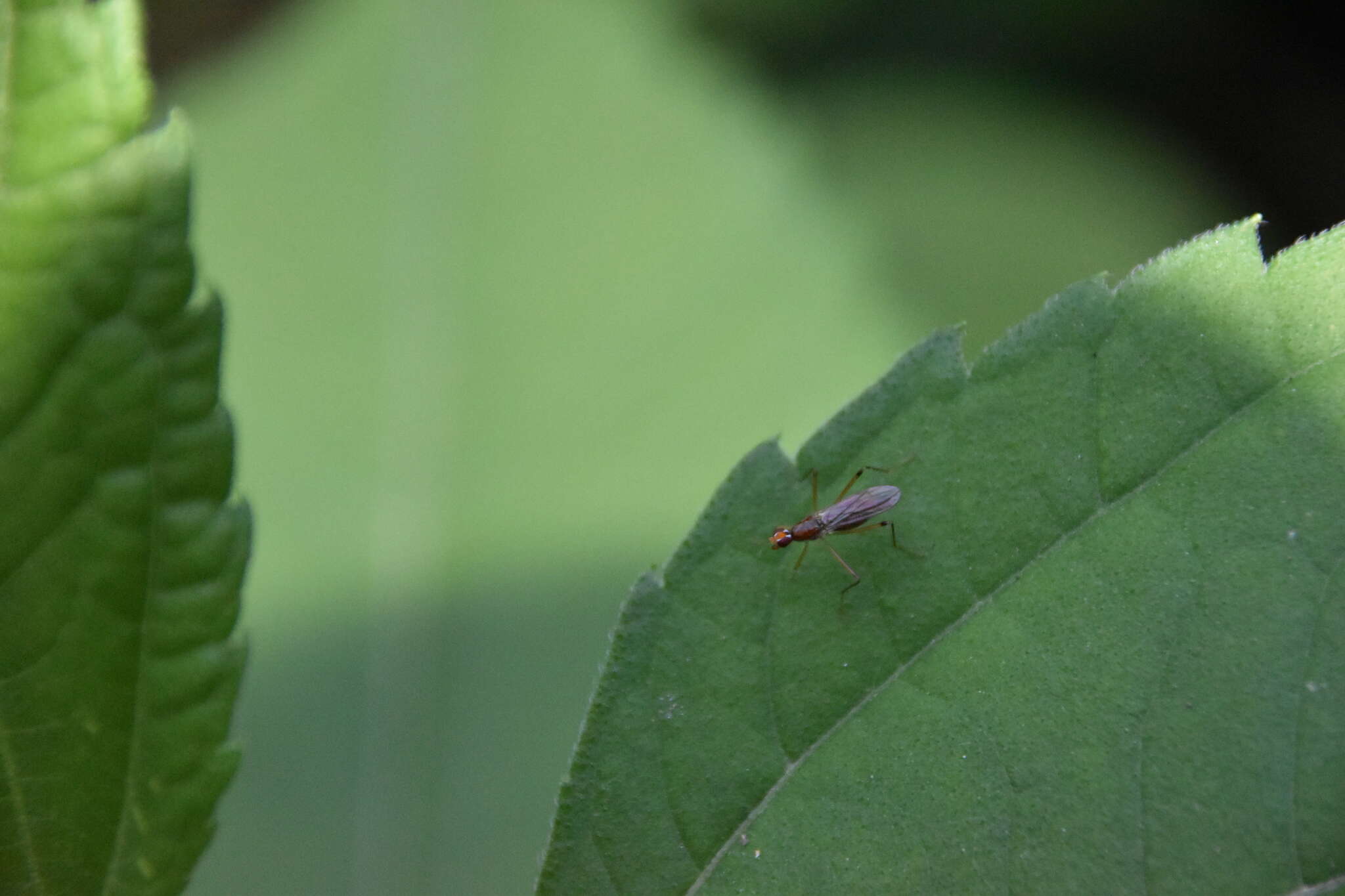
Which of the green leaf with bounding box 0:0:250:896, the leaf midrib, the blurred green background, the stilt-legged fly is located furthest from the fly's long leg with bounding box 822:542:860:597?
the blurred green background

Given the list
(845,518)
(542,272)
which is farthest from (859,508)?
(542,272)

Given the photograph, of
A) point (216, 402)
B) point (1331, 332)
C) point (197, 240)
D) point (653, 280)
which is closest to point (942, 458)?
point (1331, 332)

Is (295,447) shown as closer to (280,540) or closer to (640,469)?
(280,540)

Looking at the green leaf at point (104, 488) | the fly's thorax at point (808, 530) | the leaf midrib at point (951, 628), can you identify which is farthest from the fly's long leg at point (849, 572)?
the green leaf at point (104, 488)

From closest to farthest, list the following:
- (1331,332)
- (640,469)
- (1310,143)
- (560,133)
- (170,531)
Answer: (1331,332) → (170,531) → (640,469) → (560,133) → (1310,143)

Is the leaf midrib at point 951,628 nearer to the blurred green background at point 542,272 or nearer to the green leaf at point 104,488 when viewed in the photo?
the green leaf at point 104,488

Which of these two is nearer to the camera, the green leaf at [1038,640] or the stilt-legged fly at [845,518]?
the green leaf at [1038,640]
